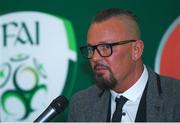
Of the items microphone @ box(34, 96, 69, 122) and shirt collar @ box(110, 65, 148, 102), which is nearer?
microphone @ box(34, 96, 69, 122)

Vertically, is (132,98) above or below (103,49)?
below

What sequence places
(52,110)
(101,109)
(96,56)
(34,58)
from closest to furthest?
(52,110) < (96,56) < (101,109) < (34,58)

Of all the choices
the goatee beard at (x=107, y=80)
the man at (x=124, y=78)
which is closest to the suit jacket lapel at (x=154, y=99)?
the man at (x=124, y=78)

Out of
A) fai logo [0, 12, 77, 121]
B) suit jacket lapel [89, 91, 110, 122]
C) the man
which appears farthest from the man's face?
fai logo [0, 12, 77, 121]

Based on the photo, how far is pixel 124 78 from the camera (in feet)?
3.77

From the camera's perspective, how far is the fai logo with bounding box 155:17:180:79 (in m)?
1.56

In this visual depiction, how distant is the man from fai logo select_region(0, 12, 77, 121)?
1.17 ft

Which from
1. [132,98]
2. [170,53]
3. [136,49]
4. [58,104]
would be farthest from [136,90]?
[170,53]

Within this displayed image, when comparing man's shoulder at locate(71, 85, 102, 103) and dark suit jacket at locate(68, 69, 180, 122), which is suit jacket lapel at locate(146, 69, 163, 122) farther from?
man's shoulder at locate(71, 85, 102, 103)

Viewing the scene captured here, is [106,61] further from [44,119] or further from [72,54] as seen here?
[72,54]

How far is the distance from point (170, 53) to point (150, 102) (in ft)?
1.63

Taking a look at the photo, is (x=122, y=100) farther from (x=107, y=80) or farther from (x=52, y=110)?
(x=52, y=110)

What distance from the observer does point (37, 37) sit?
5.03 ft

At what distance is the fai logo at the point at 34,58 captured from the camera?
1528 mm
